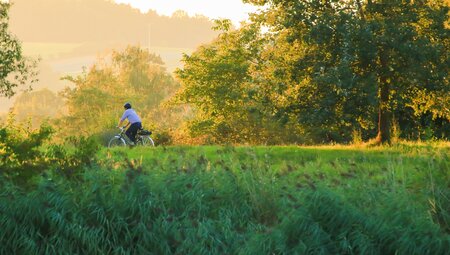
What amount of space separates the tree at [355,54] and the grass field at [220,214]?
9267 mm

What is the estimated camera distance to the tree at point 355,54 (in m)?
18.7

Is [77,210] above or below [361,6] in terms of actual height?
below

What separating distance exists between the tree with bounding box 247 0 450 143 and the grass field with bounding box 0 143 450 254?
9267 millimetres

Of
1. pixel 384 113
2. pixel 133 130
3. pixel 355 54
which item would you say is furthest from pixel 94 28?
pixel 355 54

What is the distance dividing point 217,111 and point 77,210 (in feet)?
85.5

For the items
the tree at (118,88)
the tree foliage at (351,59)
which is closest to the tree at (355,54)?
the tree foliage at (351,59)

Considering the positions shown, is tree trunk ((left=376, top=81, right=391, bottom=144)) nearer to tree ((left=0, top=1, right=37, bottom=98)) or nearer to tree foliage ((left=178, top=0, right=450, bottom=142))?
tree foliage ((left=178, top=0, right=450, bottom=142))

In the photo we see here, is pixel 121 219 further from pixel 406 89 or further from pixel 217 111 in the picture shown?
pixel 217 111

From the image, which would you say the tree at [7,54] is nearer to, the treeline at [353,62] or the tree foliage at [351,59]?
the treeline at [353,62]

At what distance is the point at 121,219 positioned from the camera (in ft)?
27.7

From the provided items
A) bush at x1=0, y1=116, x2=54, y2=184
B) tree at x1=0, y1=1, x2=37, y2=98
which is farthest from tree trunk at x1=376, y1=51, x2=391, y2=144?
tree at x1=0, y1=1, x2=37, y2=98

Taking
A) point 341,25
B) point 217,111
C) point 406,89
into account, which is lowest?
point 217,111

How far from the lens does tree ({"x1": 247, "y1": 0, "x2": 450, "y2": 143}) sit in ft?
61.2

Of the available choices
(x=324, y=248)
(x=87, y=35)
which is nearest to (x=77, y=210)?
(x=324, y=248)
